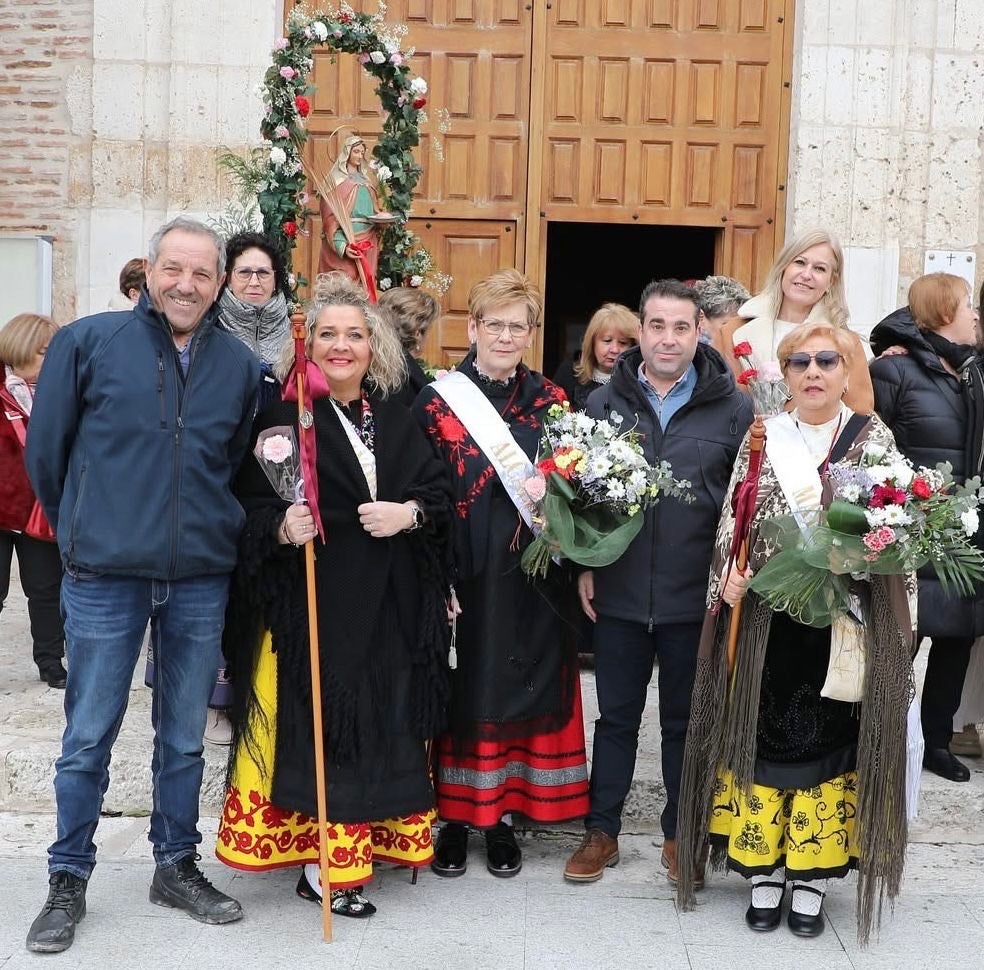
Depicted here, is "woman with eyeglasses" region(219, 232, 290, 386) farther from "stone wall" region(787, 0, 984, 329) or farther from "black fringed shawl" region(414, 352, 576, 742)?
"stone wall" region(787, 0, 984, 329)

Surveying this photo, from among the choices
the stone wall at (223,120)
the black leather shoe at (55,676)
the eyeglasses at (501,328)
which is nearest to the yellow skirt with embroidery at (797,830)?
the eyeglasses at (501,328)

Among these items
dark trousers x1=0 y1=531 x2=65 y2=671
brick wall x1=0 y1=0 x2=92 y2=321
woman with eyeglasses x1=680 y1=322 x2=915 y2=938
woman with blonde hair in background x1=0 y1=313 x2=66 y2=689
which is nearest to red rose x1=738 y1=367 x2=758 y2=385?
woman with eyeglasses x1=680 y1=322 x2=915 y2=938

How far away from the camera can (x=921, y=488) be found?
3.79m

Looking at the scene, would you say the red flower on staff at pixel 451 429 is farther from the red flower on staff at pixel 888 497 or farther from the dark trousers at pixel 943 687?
the dark trousers at pixel 943 687

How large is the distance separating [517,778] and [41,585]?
8.89 feet

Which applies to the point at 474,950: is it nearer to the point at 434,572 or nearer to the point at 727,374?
the point at 434,572

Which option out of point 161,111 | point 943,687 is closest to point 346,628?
point 943,687

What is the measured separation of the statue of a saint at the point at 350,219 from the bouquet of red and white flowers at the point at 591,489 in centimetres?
278

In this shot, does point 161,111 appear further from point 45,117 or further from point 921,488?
point 921,488

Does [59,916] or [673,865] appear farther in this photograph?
[673,865]

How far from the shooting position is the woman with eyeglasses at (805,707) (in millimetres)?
4004

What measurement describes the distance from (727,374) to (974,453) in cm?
124

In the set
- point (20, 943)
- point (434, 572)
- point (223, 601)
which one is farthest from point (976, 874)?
point (20, 943)

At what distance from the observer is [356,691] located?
4164 millimetres
